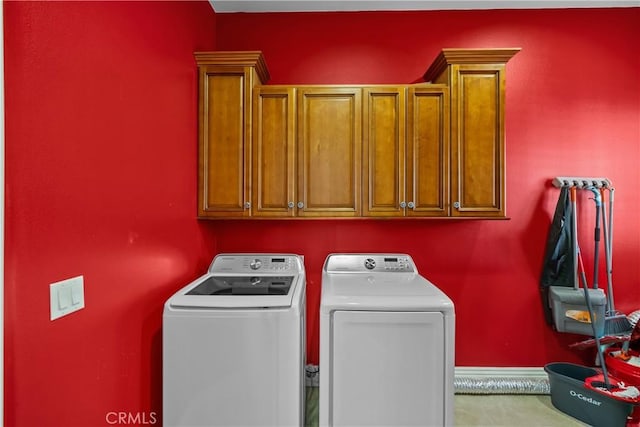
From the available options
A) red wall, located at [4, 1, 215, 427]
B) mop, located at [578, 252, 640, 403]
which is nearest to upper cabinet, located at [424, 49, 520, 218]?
mop, located at [578, 252, 640, 403]

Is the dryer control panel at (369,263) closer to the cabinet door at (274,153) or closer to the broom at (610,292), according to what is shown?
the cabinet door at (274,153)

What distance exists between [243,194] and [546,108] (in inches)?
87.2

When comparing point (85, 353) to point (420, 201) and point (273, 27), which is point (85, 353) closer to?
point (420, 201)

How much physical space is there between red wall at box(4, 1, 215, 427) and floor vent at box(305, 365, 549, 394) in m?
1.34

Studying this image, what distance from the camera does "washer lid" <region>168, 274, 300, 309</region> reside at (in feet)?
4.63

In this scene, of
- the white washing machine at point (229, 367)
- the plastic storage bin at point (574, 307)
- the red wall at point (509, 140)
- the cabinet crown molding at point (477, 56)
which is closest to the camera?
the white washing machine at point (229, 367)

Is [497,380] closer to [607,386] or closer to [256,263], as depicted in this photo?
[607,386]

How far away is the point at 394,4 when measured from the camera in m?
2.22

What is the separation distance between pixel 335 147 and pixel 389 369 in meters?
1.28

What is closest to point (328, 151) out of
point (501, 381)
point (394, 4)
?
point (394, 4)

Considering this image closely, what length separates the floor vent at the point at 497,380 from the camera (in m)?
2.18

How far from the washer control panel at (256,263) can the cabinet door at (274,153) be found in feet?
1.11

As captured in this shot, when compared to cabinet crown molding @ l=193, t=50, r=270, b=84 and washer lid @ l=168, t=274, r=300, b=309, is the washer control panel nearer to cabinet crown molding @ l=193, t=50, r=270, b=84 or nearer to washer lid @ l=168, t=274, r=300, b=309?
washer lid @ l=168, t=274, r=300, b=309

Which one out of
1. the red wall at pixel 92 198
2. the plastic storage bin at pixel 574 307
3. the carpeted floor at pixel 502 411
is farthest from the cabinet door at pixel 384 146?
the carpeted floor at pixel 502 411
